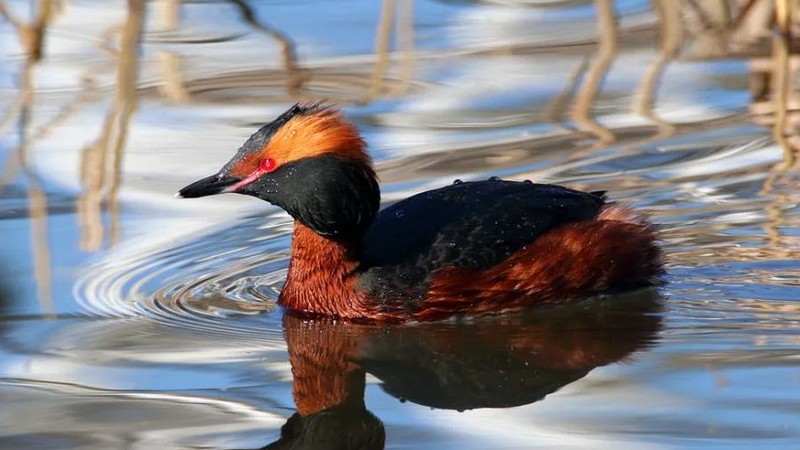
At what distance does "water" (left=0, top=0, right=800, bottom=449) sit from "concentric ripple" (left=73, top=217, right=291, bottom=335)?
14mm

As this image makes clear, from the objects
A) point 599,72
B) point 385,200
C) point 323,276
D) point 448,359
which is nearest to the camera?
point 448,359

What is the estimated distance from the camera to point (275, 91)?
404 inches

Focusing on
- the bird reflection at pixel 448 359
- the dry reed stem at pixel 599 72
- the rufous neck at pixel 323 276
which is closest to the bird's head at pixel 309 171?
the rufous neck at pixel 323 276

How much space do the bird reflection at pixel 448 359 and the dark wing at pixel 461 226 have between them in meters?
0.25

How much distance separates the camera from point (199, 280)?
7301 millimetres

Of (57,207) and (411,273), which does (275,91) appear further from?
(411,273)

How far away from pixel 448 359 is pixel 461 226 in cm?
74

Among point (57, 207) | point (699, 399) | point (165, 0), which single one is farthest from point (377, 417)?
point (165, 0)

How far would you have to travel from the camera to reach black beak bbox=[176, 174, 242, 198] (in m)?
6.68

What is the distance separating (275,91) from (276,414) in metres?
4.78

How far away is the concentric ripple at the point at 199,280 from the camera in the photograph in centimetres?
690

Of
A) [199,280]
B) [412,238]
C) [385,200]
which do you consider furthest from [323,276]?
[385,200]

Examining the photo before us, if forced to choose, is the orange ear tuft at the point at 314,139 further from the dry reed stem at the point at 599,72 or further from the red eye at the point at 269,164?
the dry reed stem at the point at 599,72

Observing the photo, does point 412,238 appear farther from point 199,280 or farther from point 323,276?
point 199,280
